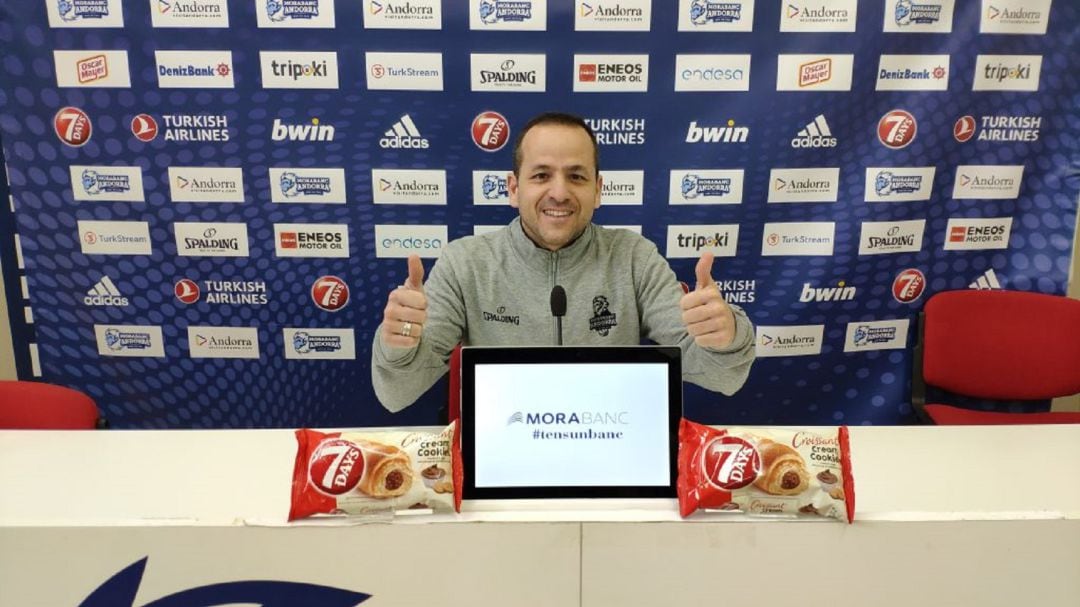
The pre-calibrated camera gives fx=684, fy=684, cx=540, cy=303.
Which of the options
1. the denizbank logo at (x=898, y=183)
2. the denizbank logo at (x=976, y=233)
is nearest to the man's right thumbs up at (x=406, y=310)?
the denizbank logo at (x=898, y=183)

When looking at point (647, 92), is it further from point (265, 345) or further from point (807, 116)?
point (265, 345)

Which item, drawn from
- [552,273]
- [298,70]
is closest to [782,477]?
[552,273]

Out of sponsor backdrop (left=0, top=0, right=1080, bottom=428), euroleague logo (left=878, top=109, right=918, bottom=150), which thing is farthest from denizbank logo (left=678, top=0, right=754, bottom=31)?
euroleague logo (left=878, top=109, right=918, bottom=150)

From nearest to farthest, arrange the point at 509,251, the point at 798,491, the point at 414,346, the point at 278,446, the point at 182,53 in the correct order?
1. the point at 798,491
2. the point at 278,446
3. the point at 414,346
4. the point at 509,251
5. the point at 182,53

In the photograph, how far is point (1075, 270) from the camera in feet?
9.70

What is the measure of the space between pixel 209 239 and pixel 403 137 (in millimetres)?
890

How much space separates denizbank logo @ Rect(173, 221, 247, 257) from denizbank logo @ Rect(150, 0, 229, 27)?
0.75 metres

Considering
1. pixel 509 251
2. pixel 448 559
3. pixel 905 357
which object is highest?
pixel 509 251

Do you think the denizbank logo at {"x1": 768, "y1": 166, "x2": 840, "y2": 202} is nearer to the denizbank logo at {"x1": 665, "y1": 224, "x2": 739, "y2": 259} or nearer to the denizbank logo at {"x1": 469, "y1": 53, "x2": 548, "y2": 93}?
the denizbank logo at {"x1": 665, "y1": 224, "x2": 739, "y2": 259}

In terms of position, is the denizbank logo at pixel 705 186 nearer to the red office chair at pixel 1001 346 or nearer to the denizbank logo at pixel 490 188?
the denizbank logo at pixel 490 188

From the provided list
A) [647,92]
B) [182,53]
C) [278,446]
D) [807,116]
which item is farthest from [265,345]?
[807,116]

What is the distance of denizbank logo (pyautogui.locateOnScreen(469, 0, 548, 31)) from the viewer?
2.55 m

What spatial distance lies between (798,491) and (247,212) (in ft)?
7.83

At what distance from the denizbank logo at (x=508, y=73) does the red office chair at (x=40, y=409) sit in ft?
5.51
